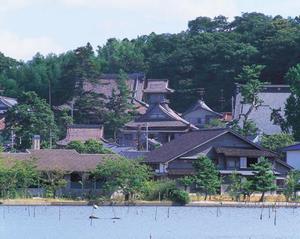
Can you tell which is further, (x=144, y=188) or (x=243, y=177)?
(x=243, y=177)

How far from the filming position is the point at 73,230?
33.1 metres

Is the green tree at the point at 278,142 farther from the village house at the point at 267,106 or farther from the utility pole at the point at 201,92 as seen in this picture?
the utility pole at the point at 201,92

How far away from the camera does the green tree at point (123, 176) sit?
150 ft

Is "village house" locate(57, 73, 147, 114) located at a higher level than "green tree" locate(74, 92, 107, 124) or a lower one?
higher

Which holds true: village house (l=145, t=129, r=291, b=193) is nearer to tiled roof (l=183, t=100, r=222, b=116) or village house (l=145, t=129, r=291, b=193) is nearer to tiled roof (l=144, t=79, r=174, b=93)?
tiled roof (l=183, t=100, r=222, b=116)

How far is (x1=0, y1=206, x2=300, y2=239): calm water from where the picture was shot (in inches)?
1256

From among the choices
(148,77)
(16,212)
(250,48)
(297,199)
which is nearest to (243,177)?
(297,199)

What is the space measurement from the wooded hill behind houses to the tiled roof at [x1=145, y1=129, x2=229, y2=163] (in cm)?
1720

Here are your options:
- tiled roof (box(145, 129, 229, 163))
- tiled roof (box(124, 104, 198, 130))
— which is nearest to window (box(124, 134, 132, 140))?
tiled roof (box(124, 104, 198, 130))

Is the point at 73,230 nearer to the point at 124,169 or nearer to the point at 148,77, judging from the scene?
the point at 124,169

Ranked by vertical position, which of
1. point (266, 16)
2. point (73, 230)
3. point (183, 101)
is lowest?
point (73, 230)

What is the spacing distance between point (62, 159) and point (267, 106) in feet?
82.5

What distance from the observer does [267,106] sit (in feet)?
231

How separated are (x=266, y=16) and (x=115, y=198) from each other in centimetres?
5107
